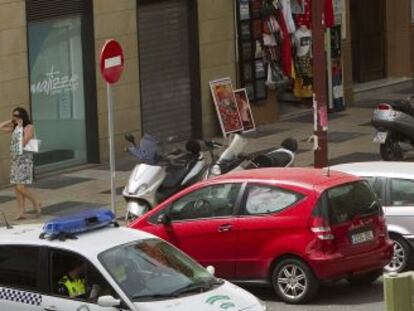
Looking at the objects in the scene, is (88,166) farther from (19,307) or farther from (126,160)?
(19,307)

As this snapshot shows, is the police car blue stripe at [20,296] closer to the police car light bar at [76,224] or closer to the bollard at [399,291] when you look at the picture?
the police car light bar at [76,224]

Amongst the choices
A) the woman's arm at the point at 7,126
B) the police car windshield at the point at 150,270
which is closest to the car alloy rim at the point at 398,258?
the police car windshield at the point at 150,270

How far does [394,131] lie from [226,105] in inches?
188

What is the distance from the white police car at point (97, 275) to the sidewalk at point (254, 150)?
7.75 meters

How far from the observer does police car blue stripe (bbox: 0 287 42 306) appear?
1024cm

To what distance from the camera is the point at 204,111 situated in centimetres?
2556

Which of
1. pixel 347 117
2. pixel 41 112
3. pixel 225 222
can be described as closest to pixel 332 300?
pixel 225 222

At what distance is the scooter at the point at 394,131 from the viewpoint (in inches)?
862

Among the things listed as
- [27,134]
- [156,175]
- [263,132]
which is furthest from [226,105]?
[156,175]

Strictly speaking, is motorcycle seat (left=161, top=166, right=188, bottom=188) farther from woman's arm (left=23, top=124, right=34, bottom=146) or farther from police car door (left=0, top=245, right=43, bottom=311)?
police car door (left=0, top=245, right=43, bottom=311)

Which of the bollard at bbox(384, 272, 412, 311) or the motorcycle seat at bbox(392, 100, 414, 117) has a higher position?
the motorcycle seat at bbox(392, 100, 414, 117)

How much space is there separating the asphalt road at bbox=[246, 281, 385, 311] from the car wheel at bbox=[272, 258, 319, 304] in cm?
11

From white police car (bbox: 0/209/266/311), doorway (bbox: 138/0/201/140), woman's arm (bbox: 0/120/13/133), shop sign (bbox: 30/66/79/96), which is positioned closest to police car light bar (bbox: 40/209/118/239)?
white police car (bbox: 0/209/266/311)

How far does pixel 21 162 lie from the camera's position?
18.8 metres
